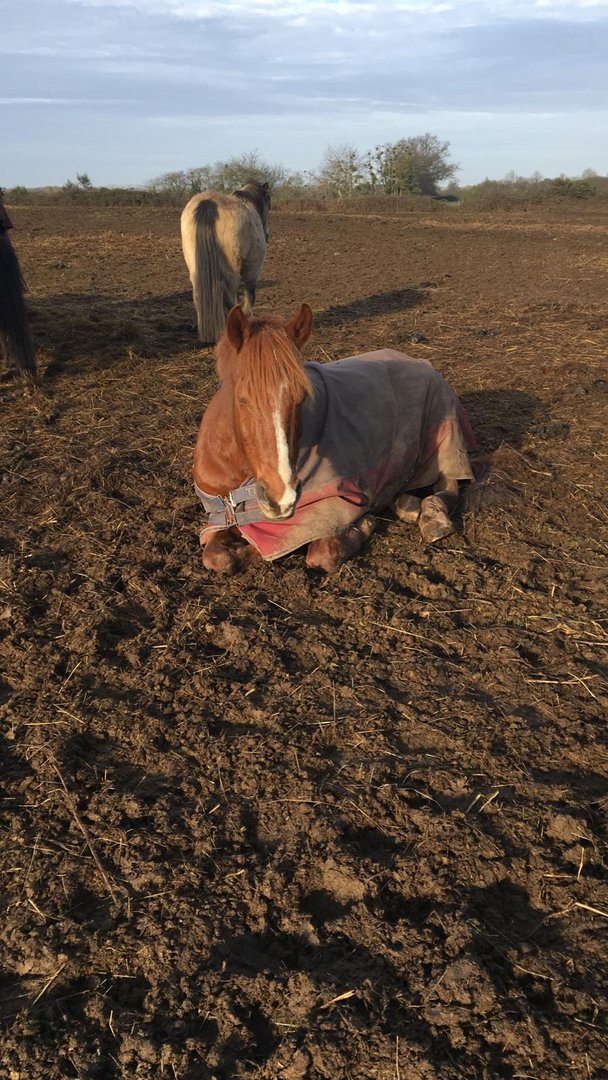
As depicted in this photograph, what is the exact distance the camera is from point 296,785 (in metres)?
2.43

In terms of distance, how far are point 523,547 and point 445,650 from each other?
3.58ft

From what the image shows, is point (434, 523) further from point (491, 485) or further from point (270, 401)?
point (270, 401)

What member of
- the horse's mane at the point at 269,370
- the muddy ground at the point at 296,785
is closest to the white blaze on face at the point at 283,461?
the horse's mane at the point at 269,370

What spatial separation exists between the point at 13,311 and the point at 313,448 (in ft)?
12.9

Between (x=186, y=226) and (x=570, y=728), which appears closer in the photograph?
(x=570, y=728)

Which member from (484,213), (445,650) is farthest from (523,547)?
(484,213)

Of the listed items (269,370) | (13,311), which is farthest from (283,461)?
(13,311)

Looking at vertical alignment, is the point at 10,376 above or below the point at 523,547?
above

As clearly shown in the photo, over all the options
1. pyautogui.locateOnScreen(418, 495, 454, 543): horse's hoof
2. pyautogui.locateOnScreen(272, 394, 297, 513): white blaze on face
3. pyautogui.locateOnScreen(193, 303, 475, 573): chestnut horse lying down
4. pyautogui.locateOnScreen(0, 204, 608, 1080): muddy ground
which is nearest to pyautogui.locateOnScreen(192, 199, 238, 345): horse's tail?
pyautogui.locateOnScreen(0, 204, 608, 1080): muddy ground

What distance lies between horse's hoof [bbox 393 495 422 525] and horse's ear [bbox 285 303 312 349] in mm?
1435

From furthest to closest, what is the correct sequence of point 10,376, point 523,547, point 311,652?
point 10,376 < point 523,547 < point 311,652

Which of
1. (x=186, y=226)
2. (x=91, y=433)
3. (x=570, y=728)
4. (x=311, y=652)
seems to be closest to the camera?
(x=570, y=728)

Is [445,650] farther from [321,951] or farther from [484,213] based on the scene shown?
[484,213]

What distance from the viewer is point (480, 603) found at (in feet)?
11.6
